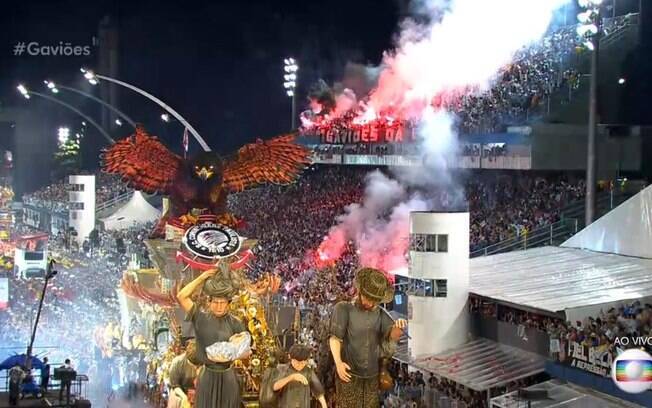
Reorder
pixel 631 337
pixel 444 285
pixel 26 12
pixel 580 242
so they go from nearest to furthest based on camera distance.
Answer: pixel 631 337
pixel 444 285
pixel 580 242
pixel 26 12

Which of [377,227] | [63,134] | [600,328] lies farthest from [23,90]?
[600,328]

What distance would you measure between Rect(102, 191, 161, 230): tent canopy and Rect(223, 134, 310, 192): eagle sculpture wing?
19.4 metres

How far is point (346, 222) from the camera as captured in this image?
1201 inches

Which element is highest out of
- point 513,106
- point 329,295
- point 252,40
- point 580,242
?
point 252,40

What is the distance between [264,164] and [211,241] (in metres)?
2.49

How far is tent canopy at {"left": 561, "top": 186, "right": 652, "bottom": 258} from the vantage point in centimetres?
1892

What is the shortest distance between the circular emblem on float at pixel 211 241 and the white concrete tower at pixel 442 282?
6612mm

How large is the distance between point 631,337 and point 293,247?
17.4 m

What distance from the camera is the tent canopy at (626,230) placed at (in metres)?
18.9

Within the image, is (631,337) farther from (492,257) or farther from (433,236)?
(492,257)

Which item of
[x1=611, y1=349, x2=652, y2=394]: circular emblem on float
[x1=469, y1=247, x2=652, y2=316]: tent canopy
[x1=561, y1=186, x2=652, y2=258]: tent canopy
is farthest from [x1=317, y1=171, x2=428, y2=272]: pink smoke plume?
[x1=611, y1=349, x2=652, y2=394]: circular emblem on float

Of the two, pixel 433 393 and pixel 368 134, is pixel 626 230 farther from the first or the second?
pixel 368 134

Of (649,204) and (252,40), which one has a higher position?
(252,40)

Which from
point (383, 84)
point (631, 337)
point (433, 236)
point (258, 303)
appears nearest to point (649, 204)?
point (433, 236)
